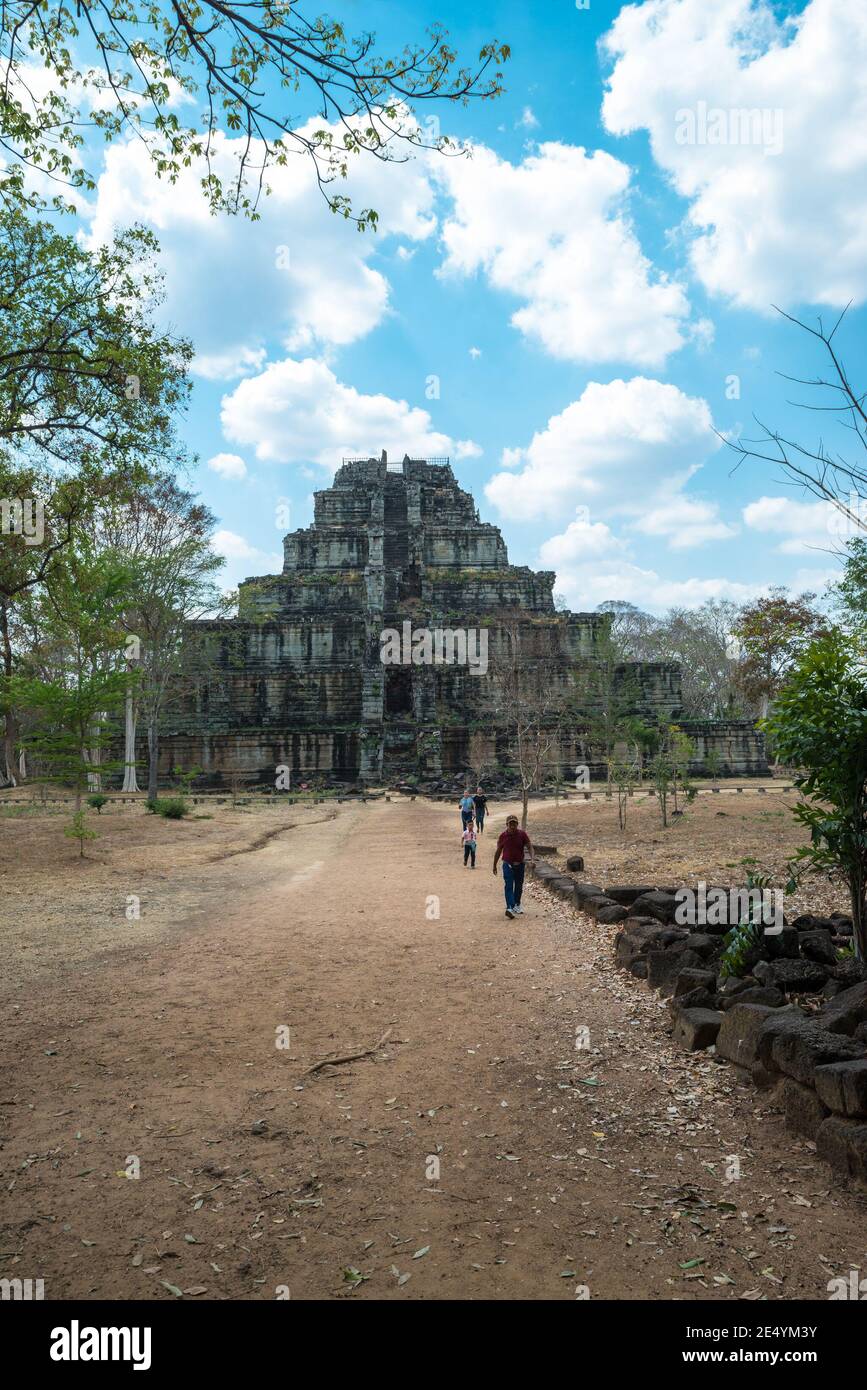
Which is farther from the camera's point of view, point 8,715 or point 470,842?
point 8,715

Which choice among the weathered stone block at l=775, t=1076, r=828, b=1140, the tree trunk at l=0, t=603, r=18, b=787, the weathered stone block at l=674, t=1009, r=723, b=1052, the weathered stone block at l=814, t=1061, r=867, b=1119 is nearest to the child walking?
the weathered stone block at l=674, t=1009, r=723, b=1052

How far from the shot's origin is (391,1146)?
392 centimetres

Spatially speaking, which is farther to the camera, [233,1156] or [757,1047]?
[757,1047]

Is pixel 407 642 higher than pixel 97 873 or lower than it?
higher

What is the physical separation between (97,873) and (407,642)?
25.3m

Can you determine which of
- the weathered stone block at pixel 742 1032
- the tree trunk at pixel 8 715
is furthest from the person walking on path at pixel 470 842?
the tree trunk at pixel 8 715

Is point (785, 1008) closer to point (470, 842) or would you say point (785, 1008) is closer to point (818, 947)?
point (818, 947)

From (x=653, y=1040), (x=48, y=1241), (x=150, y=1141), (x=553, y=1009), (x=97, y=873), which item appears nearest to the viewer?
(x=48, y=1241)

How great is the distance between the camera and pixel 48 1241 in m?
3.13

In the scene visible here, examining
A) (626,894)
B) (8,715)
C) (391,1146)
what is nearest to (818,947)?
(626,894)

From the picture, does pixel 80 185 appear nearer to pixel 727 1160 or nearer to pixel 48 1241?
pixel 48 1241

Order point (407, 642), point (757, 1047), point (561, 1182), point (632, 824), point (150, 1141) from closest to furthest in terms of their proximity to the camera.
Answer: point (561, 1182)
point (150, 1141)
point (757, 1047)
point (632, 824)
point (407, 642)

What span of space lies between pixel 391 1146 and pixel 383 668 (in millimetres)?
33203
